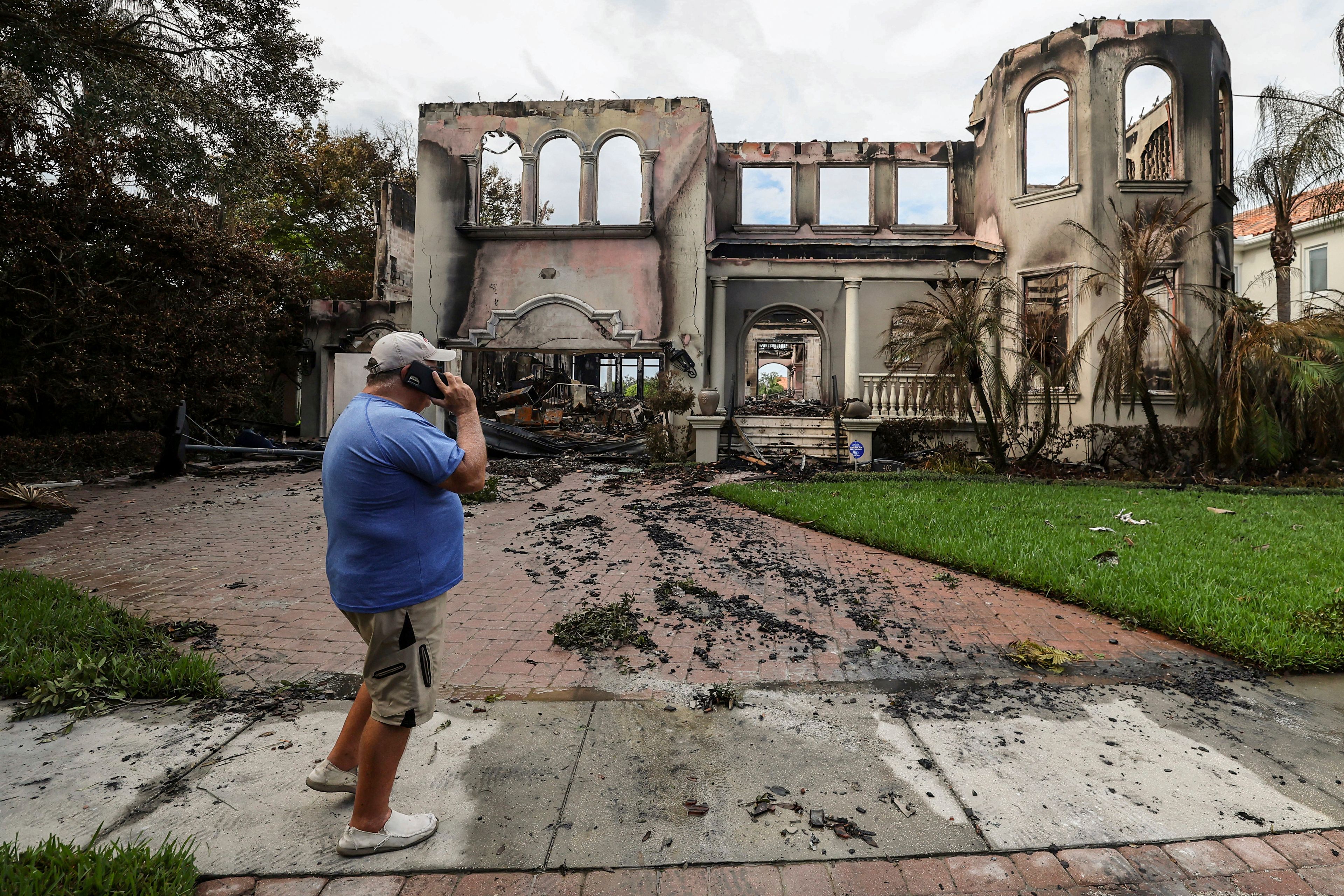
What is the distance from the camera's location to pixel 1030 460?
11.2m

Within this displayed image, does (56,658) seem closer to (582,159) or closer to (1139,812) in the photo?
(1139,812)

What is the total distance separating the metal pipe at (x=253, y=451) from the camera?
9200 millimetres

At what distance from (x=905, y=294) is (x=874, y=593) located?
12.3 metres

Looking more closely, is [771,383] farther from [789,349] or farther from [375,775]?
[375,775]

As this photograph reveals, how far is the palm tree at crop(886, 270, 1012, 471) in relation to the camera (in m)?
9.88

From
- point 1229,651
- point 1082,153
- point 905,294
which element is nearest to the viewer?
point 1229,651

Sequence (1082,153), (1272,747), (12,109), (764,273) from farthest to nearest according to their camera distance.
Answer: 1. (764,273)
2. (1082,153)
3. (12,109)
4. (1272,747)

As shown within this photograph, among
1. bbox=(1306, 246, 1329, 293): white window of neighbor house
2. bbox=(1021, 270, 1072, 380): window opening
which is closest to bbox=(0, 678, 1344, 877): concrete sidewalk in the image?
bbox=(1021, 270, 1072, 380): window opening

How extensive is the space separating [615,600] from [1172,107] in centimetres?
1492

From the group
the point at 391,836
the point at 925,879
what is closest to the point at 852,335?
the point at 925,879

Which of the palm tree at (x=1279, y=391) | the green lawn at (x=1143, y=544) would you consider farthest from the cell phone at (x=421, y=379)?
the palm tree at (x=1279, y=391)

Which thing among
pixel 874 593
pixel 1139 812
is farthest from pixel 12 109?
pixel 1139 812

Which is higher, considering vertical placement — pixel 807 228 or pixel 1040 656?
pixel 807 228

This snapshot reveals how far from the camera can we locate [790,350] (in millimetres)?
35219
